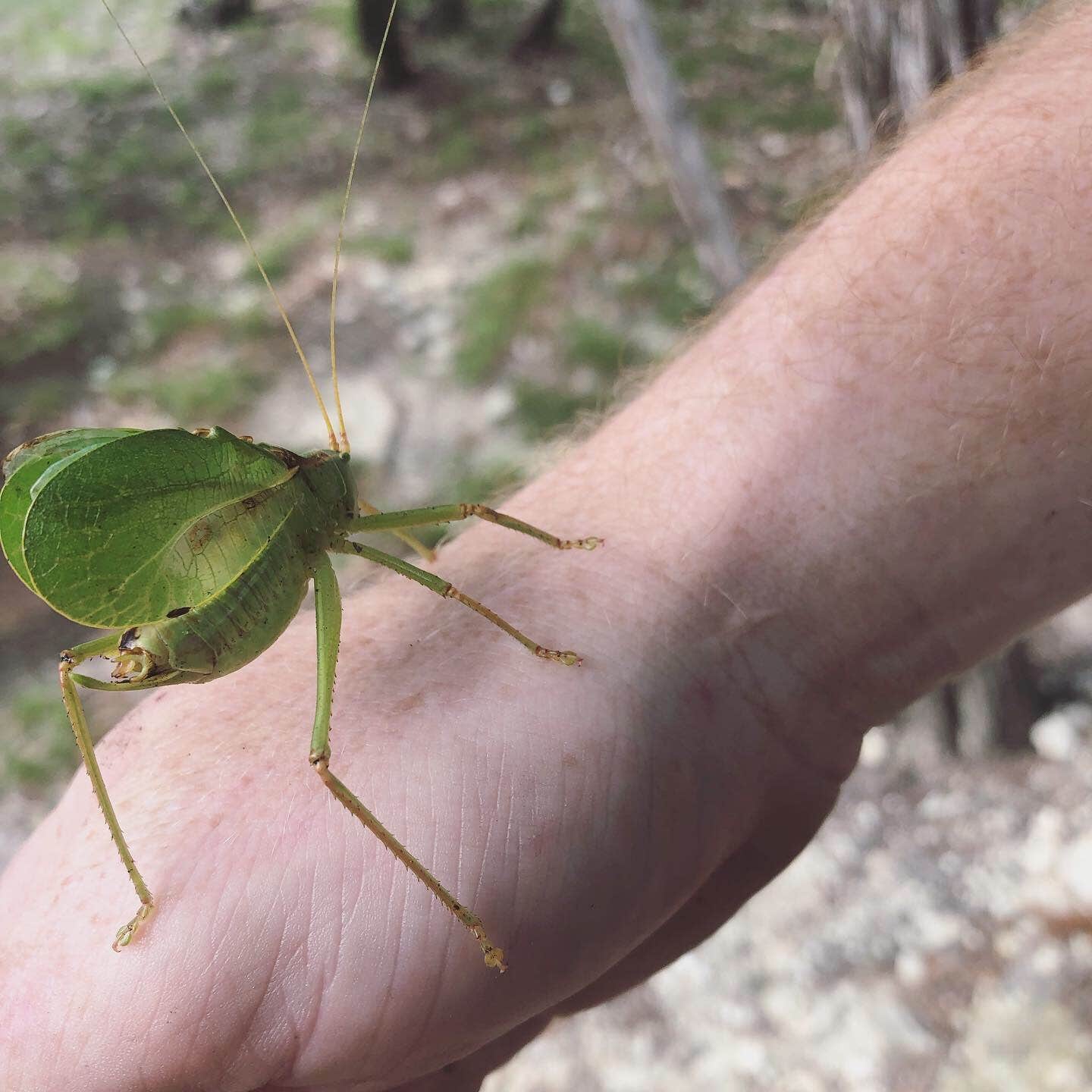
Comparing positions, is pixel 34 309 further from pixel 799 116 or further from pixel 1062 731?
A: pixel 1062 731

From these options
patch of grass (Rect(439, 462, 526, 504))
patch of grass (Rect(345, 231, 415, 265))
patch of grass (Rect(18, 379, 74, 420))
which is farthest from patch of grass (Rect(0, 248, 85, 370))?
patch of grass (Rect(439, 462, 526, 504))

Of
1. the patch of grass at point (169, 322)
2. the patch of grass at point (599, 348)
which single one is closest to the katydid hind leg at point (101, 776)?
the patch of grass at point (599, 348)

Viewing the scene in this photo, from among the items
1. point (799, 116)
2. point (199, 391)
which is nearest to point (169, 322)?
point (199, 391)

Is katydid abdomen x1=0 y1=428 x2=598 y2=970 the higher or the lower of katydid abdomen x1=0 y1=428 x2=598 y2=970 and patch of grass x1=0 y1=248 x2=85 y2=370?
the higher

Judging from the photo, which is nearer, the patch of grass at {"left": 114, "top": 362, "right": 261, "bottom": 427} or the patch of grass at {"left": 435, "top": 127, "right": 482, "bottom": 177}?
the patch of grass at {"left": 114, "top": 362, "right": 261, "bottom": 427}

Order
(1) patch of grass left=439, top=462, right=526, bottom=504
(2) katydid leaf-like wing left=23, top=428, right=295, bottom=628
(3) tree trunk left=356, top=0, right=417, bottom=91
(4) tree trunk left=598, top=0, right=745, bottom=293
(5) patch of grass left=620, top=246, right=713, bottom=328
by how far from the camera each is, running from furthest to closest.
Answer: (3) tree trunk left=356, top=0, right=417, bottom=91 < (5) patch of grass left=620, top=246, right=713, bottom=328 < (1) patch of grass left=439, top=462, right=526, bottom=504 < (4) tree trunk left=598, top=0, right=745, bottom=293 < (2) katydid leaf-like wing left=23, top=428, right=295, bottom=628

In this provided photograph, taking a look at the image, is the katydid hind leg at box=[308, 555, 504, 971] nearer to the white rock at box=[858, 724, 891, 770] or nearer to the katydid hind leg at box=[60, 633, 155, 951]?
the katydid hind leg at box=[60, 633, 155, 951]

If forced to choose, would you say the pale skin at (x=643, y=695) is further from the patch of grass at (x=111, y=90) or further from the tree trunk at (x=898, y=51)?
the patch of grass at (x=111, y=90)
